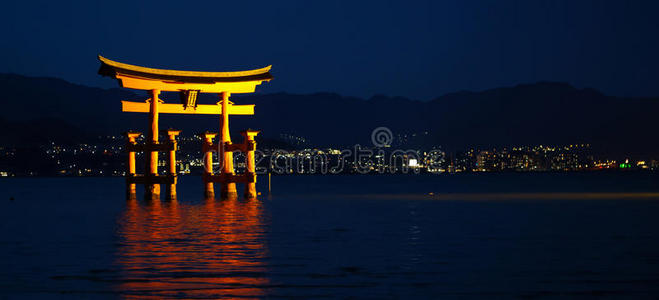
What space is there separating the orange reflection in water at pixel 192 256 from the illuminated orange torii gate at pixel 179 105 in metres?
10.8

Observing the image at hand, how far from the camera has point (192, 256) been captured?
789 inches

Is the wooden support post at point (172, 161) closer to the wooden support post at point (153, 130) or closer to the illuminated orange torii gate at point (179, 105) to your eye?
the illuminated orange torii gate at point (179, 105)

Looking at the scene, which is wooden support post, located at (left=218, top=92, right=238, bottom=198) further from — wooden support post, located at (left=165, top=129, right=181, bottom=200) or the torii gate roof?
wooden support post, located at (left=165, top=129, right=181, bottom=200)

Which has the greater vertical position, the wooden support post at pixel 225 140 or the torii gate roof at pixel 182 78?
the torii gate roof at pixel 182 78

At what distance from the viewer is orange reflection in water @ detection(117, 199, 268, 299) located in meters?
14.3

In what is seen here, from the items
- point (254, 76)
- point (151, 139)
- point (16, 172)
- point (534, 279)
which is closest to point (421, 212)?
point (254, 76)

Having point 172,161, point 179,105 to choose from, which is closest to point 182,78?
point 179,105

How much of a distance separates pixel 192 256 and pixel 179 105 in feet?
103

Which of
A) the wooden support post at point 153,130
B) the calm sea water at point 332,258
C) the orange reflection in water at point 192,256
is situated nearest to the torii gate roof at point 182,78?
the wooden support post at point 153,130

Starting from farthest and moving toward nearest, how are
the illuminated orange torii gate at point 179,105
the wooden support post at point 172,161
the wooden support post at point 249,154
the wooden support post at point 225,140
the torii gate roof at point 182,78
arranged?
the wooden support post at point 225,140
the wooden support post at point 249,154
the wooden support post at point 172,161
the illuminated orange torii gate at point 179,105
the torii gate roof at point 182,78

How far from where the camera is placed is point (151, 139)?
48688 millimetres

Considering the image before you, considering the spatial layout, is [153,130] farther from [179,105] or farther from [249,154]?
[249,154]

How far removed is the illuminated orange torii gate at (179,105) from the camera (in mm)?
46750

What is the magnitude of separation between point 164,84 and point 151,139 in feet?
11.0
